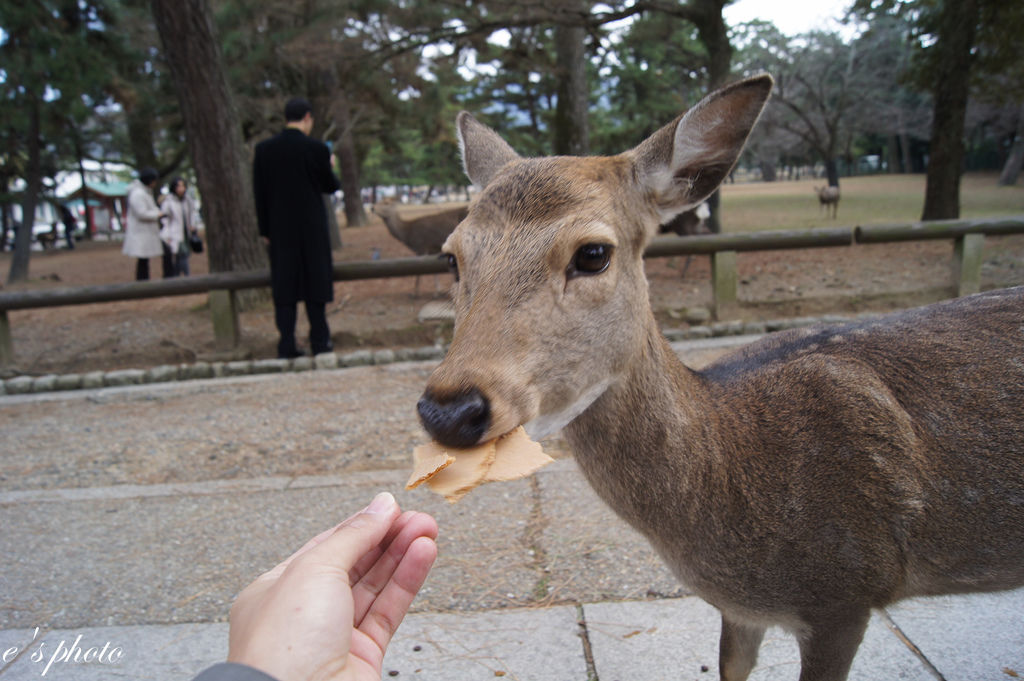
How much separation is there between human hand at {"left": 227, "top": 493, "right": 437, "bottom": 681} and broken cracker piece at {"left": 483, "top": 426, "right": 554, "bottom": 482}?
330mm

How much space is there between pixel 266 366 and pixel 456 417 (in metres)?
6.63

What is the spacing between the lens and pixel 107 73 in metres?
18.5

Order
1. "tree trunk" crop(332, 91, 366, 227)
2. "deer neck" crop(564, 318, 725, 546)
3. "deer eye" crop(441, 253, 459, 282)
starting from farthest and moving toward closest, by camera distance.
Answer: "tree trunk" crop(332, 91, 366, 227) < "deer eye" crop(441, 253, 459, 282) < "deer neck" crop(564, 318, 725, 546)

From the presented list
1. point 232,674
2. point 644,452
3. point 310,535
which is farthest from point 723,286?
point 232,674

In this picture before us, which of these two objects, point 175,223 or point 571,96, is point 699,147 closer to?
point 175,223

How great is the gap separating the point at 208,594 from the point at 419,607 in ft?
3.46

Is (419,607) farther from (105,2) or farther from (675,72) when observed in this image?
(675,72)

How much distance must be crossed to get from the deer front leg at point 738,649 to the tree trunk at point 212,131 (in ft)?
29.4

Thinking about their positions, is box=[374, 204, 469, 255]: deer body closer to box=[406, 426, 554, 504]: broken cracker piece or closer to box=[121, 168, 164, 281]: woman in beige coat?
box=[121, 168, 164, 281]: woman in beige coat

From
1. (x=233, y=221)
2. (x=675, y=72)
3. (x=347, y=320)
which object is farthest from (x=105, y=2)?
(x=675, y=72)

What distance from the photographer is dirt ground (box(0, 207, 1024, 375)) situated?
884 centimetres

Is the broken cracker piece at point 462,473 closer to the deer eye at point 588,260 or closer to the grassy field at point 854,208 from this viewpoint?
the deer eye at point 588,260

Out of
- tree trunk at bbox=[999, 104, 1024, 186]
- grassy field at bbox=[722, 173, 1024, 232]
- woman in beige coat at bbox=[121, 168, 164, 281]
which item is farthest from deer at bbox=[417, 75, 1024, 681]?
tree trunk at bbox=[999, 104, 1024, 186]

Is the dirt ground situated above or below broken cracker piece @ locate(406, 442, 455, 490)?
below
